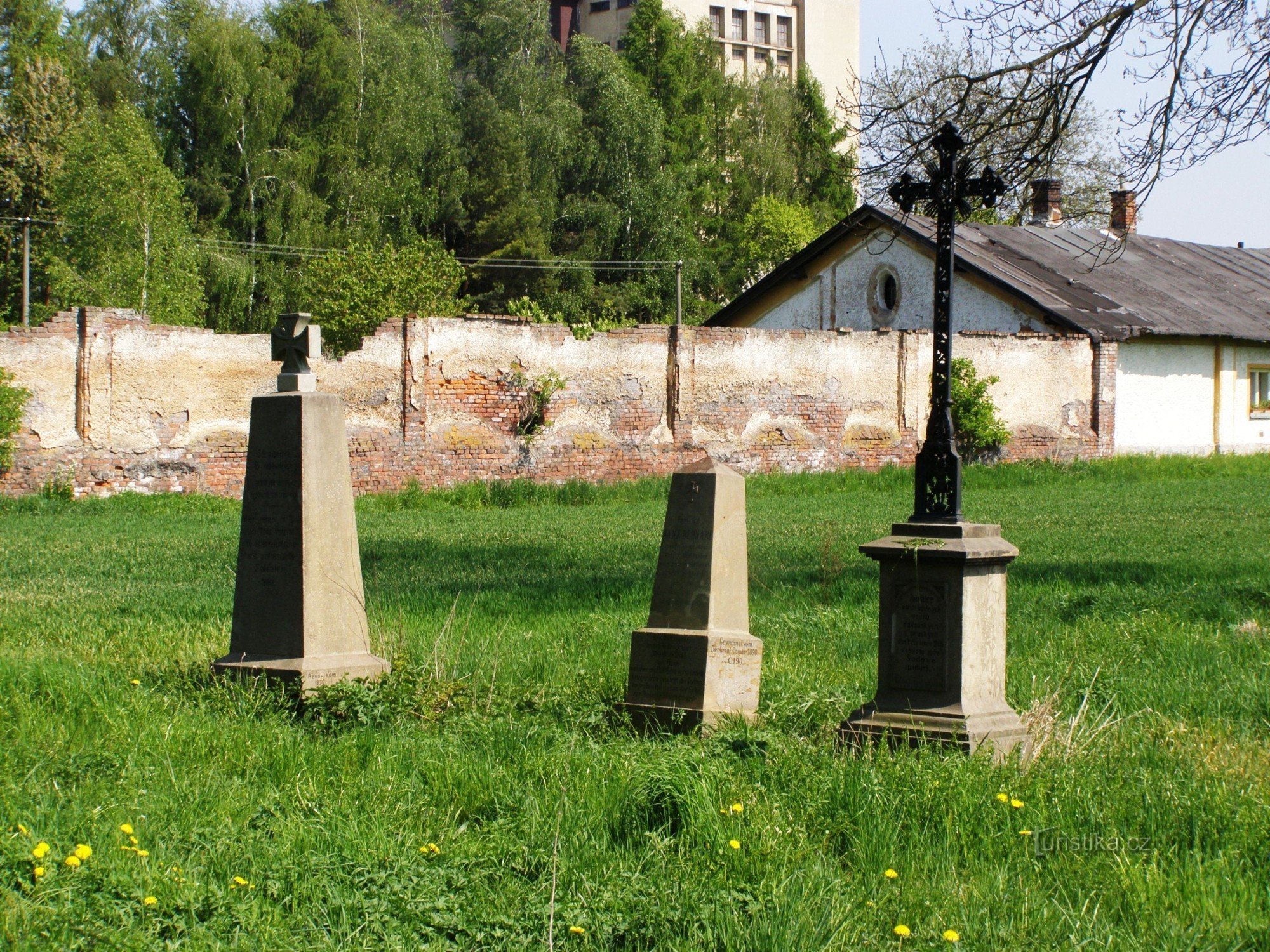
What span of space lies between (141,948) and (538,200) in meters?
43.1

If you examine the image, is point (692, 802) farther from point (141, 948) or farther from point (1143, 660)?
point (1143, 660)

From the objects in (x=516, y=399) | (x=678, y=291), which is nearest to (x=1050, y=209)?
(x=678, y=291)

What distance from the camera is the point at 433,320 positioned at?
21.8 meters

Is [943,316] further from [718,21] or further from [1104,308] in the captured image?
[718,21]

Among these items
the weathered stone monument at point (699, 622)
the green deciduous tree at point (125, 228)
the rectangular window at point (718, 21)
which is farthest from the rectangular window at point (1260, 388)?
the rectangular window at point (718, 21)

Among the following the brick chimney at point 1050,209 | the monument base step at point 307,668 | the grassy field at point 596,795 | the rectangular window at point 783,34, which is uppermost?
the rectangular window at point 783,34

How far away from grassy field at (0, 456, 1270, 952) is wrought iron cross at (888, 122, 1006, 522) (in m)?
1.16

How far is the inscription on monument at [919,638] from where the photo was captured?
17.6 ft

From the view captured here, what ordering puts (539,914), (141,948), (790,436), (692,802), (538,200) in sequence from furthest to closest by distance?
1. (538,200)
2. (790,436)
3. (692,802)
4. (539,914)
5. (141,948)

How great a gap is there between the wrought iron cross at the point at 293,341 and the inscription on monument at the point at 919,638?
3.57m

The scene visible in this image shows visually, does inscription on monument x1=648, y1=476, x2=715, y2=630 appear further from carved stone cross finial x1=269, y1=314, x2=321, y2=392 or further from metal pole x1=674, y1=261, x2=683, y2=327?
metal pole x1=674, y1=261, x2=683, y2=327

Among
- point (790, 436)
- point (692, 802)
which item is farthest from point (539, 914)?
point (790, 436)

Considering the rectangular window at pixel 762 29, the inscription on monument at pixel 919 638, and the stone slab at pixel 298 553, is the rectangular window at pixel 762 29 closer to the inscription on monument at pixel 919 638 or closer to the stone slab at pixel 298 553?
the stone slab at pixel 298 553

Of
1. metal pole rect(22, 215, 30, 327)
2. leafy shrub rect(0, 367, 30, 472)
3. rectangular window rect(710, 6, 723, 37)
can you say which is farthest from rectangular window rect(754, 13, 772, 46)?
leafy shrub rect(0, 367, 30, 472)
